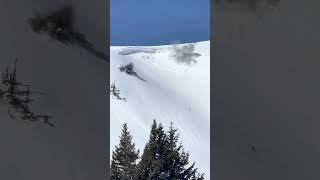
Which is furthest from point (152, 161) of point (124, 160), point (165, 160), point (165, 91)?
point (165, 91)

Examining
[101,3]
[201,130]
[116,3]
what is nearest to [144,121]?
[201,130]

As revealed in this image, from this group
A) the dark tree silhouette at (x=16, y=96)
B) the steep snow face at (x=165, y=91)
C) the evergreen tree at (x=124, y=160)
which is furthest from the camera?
the steep snow face at (x=165, y=91)

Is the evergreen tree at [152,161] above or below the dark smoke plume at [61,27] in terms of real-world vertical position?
below

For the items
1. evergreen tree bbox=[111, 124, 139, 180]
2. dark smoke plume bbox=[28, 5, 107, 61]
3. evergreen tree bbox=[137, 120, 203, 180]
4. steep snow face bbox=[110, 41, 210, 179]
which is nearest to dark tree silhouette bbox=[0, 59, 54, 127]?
dark smoke plume bbox=[28, 5, 107, 61]

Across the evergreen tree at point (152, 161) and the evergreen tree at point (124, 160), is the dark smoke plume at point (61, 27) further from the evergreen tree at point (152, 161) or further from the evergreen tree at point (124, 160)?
the evergreen tree at point (152, 161)

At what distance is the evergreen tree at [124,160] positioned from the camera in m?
9.23

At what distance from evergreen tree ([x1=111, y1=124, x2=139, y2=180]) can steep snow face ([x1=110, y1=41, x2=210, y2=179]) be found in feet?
0.69

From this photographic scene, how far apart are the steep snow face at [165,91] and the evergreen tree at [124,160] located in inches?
8.2

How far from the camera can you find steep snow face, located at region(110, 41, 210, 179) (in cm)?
1036

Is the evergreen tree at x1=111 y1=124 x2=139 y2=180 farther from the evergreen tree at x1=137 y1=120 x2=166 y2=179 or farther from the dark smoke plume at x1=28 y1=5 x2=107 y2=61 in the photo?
the dark smoke plume at x1=28 y1=5 x2=107 y2=61

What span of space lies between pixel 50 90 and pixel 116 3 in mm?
1383

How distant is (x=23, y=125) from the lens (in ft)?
4.68

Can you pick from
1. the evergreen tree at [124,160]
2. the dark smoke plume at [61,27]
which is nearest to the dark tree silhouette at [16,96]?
the dark smoke plume at [61,27]

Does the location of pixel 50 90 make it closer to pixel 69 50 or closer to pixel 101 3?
pixel 69 50
